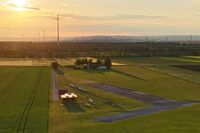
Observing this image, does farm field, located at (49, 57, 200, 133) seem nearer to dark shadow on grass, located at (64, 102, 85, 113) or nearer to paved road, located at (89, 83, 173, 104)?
dark shadow on grass, located at (64, 102, 85, 113)

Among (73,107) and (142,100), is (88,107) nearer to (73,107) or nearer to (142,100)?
(73,107)

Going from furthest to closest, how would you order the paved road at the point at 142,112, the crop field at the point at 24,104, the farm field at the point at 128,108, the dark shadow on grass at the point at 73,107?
the dark shadow on grass at the point at 73,107 < the paved road at the point at 142,112 < the crop field at the point at 24,104 < the farm field at the point at 128,108

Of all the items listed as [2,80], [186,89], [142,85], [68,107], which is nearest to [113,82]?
[142,85]

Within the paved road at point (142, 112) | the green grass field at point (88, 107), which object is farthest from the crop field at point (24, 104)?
the paved road at point (142, 112)

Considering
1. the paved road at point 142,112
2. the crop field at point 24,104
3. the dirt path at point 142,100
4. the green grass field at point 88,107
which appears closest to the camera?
the green grass field at point 88,107

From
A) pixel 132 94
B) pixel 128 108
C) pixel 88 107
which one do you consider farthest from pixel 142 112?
pixel 132 94

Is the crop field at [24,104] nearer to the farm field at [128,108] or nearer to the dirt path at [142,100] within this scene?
the farm field at [128,108]

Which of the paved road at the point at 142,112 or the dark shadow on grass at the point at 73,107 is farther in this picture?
the dark shadow on grass at the point at 73,107
